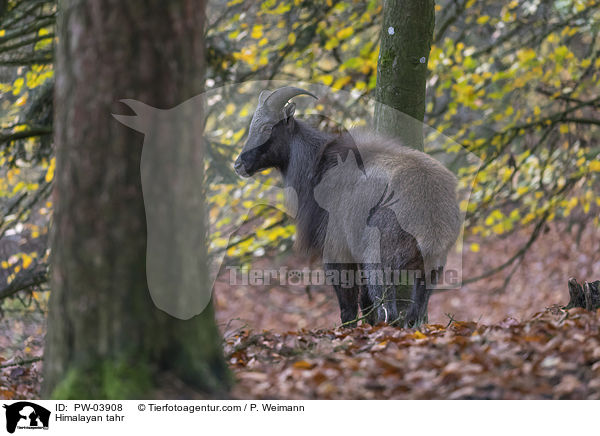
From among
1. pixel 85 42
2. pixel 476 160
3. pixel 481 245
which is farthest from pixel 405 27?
pixel 481 245

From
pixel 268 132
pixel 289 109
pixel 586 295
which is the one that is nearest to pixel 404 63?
pixel 289 109

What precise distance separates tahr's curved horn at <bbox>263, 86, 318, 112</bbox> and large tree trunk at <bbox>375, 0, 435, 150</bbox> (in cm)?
87

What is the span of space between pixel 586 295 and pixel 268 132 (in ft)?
12.6

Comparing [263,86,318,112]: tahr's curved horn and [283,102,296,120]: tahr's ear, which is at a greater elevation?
[263,86,318,112]: tahr's curved horn

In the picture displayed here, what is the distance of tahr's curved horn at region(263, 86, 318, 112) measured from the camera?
7.49 metres

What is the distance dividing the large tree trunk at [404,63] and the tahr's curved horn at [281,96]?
2.85 feet

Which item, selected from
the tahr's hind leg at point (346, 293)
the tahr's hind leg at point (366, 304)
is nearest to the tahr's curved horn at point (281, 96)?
the tahr's hind leg at point (346, 293)

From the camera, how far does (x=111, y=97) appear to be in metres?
3.87

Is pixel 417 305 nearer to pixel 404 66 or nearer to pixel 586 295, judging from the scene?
pixel 586 295

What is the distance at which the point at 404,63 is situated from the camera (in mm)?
7250

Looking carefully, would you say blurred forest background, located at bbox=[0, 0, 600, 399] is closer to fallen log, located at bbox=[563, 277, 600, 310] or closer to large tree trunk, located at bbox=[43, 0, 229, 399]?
fallen log, located at bbox=[563, 277, 600, 310]
